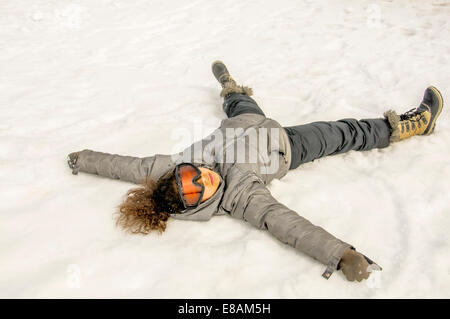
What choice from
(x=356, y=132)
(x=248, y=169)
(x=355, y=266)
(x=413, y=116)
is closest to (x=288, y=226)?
(x=355, y=266)

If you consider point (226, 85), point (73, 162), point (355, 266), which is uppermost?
point (226, 85)

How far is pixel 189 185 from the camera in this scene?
1.96 metres

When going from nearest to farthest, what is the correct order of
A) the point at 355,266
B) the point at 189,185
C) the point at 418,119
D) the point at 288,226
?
the point at 355,266, the point at 288,226, the point at 189,185, the point at 418,119

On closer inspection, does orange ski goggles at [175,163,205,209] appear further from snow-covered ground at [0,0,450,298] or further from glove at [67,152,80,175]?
glove at [67,152,80,175]

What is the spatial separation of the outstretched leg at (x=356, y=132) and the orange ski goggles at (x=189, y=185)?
853mm

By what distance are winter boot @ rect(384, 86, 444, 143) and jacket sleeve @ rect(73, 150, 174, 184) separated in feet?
5.91

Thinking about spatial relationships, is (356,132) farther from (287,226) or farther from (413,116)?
(287,226)

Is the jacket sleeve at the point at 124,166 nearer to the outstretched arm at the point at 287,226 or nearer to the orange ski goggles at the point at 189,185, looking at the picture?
the orange ski goggles at the point at 189,185

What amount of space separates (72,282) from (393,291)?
166 cm

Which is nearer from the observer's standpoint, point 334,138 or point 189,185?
point 189,185

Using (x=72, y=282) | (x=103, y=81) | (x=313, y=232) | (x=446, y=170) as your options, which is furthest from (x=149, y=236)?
(x=103, y=81)

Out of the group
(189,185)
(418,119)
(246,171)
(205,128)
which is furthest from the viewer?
(205,128)

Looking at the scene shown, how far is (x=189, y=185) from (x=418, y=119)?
203 cm
